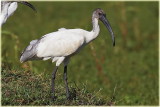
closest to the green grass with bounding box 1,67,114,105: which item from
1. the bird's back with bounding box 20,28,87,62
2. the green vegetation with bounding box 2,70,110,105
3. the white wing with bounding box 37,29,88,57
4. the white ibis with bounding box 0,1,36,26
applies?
the green vegetation with bounding box 2,70,110,105

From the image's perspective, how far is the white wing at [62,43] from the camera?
283 inches

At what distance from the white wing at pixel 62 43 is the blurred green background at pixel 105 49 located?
763mm

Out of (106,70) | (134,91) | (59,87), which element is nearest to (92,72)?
(106,70)

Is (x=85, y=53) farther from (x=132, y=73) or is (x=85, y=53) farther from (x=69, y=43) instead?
(x=69, y=43)

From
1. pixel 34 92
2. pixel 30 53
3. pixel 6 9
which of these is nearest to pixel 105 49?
pixel 6 9

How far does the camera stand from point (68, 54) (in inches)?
287

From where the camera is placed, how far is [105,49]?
14336mm

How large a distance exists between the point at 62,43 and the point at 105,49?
23.5ft

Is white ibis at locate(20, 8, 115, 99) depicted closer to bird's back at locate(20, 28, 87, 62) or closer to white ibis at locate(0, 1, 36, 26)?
bird's back at locate(20, 28, 87, 62)

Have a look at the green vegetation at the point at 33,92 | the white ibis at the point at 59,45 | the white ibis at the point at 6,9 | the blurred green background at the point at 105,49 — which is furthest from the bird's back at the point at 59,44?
the white ibis at the point at 6,9

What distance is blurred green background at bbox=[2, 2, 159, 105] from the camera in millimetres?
10128

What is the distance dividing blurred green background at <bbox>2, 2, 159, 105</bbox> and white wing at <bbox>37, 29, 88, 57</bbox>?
0.76 m

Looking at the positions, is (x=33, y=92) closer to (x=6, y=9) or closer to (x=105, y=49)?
(x=6, y=9)

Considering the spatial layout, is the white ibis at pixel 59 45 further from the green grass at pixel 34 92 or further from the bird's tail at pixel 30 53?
the green grass at pixel 34 92
